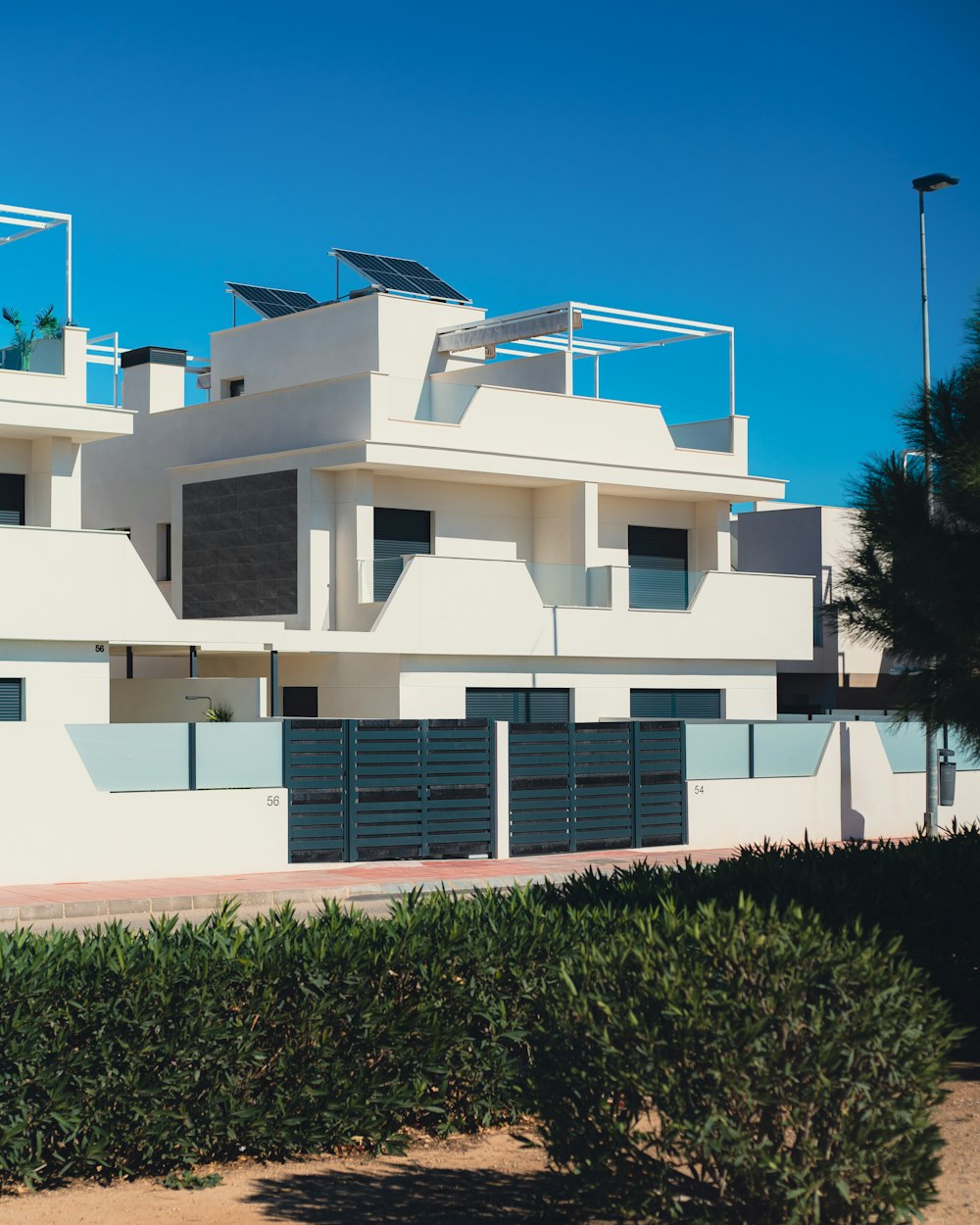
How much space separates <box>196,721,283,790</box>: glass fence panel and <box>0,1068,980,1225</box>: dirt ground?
13068 millimetres

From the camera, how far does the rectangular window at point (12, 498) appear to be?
26062 millimetres

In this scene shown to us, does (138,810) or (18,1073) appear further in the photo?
(138,810)

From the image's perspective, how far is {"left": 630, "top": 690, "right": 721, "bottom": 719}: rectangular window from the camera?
31.8 meters

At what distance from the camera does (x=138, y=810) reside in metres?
19.8

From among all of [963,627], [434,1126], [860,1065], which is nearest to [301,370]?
[963,627]

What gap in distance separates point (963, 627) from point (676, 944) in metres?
5.42

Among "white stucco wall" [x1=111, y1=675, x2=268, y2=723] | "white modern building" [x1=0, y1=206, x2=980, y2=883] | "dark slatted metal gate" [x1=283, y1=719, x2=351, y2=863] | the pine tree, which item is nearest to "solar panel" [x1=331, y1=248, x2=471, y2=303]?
"white modern building" [x1=0, y1=206, x2=980, y2=883]

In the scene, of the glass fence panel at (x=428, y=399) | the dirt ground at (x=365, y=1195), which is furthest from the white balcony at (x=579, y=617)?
the dirt ground at (x=365, y=1195)

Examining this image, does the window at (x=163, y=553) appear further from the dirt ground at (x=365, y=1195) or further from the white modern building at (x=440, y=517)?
the dirt ground at (x=365, y=1195)

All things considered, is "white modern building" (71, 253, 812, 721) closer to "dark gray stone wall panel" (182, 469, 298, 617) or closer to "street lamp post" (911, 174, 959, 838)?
"dark gray stone wall panel" (182, 469, 298, 617)

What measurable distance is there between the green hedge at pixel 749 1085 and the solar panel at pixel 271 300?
96.3ft

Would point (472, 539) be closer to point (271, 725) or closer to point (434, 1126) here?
point (271, 725)

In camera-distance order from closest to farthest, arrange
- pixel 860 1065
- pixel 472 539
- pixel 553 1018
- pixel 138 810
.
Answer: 1. pixel 860 1065
2. pixel 553 1018
3. pixel 138 810
4. pixel 472 539

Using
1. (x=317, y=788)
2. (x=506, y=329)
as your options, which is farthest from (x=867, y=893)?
(x=506, y=329)
